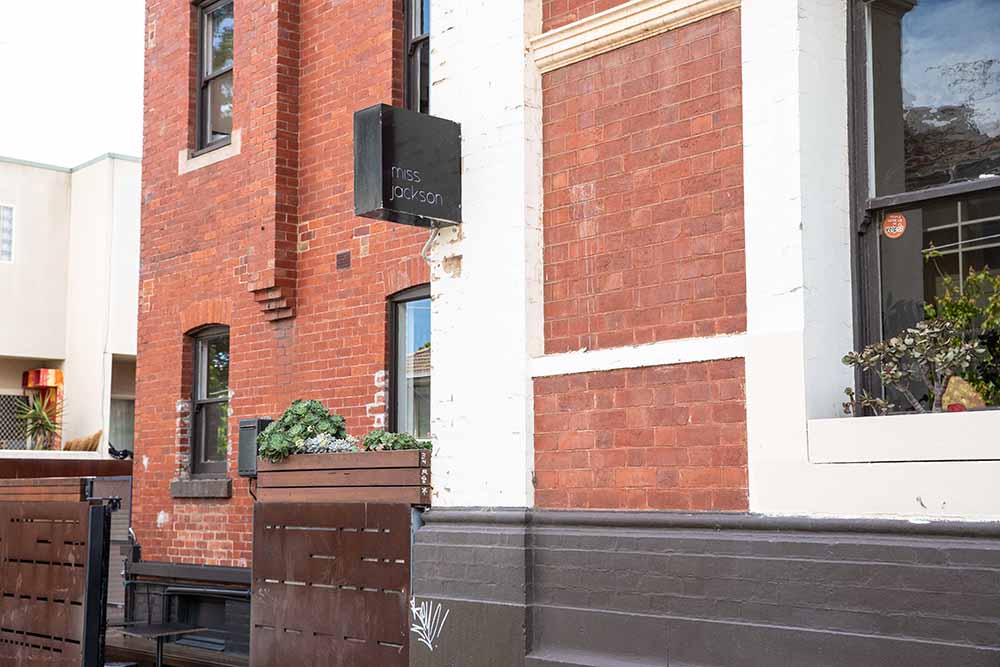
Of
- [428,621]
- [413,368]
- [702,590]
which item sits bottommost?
[428,621]

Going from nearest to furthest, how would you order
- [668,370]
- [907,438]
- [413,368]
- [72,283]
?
1. [907,438]
2. [668,370]
3. [413,368]
4. [72,283]

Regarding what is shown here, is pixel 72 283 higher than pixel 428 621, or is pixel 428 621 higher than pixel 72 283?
pixel 72 283

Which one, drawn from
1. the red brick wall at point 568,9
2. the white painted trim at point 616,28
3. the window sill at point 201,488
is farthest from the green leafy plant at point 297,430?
the red brick wall at point 568,9

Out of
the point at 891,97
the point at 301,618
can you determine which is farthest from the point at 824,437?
the point at 301,618

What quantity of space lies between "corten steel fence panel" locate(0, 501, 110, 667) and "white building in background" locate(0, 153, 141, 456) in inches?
663

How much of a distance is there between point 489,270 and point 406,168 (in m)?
0.77

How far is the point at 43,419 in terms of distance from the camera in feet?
86.8

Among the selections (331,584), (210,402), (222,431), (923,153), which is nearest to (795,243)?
(923,153)

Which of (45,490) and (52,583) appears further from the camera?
(45,490)

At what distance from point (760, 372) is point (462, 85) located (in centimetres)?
276

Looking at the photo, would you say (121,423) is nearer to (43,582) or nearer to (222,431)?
(222,431)

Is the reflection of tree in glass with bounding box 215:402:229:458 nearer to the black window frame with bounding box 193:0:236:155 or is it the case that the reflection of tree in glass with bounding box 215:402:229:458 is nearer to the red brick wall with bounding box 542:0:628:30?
the black window frame with bounding box 193:0:236:155

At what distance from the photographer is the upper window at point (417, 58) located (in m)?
10.8

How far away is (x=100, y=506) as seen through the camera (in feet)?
29.0
